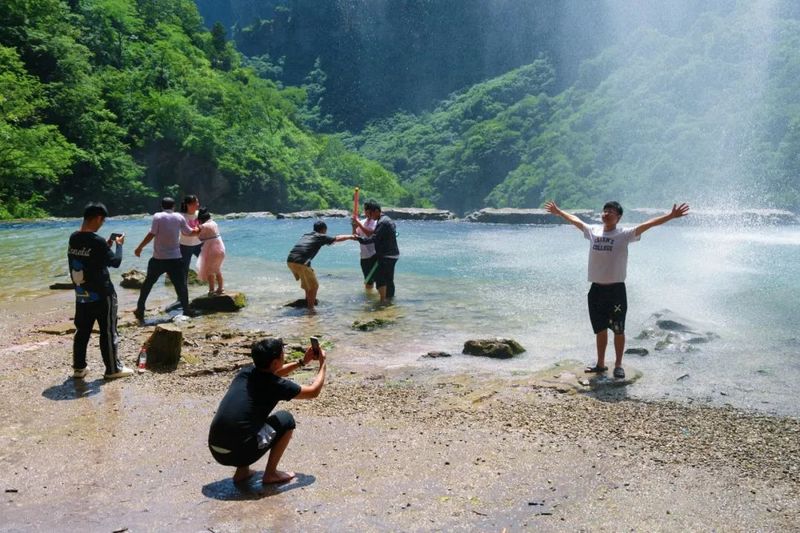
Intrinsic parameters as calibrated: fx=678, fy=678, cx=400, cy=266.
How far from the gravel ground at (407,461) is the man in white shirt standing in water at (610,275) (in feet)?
2.83

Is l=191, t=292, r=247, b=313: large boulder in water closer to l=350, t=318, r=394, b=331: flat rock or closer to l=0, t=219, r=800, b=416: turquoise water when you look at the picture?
l=0, t=219, r=800, b=416: turquoise water

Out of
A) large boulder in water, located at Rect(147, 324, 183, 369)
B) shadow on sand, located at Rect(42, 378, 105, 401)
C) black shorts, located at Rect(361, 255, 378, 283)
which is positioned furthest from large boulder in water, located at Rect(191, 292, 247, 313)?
shadow on sand, located at Rect(42, 378, 105, 401)

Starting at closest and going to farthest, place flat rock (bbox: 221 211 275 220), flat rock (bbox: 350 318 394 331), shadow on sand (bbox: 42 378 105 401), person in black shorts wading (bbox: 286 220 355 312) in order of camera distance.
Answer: shadow on sand (bbox: 42 378 105 401), flat rock (bbox: 350 318 394 331), person in black shorts wading (bbox: 286 220 355 312), flat rock (bbox: 221 211 275 220)

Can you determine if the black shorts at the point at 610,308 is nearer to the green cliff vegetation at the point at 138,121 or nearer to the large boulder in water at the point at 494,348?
the large boulder in water at the point at 494,348

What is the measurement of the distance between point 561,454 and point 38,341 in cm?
701

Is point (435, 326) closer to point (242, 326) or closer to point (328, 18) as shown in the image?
point (242, 326)

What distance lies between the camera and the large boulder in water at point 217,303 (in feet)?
37.8

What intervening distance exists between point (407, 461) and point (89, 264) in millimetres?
3991

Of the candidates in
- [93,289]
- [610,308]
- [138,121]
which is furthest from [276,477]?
[138,121]

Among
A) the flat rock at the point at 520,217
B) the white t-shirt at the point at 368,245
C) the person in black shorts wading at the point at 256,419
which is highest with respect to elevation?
the white t-shirt at the point at 368,245

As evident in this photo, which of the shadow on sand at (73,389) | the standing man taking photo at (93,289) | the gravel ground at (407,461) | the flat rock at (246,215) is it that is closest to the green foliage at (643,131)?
the flat rock at (246,215)

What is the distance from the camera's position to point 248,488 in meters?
4.41

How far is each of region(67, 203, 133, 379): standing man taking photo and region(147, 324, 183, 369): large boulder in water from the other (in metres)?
0.45

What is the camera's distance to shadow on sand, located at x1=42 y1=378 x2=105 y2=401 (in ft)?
21.0
